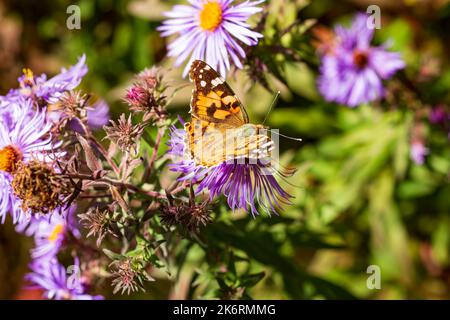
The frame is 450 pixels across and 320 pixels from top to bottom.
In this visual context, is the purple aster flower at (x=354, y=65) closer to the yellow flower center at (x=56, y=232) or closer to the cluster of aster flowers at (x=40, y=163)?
the cluster of aster flowers at (x=40, y=163)

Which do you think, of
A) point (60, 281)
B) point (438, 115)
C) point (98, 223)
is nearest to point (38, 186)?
point (98, 223)

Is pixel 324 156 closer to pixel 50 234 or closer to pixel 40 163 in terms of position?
pixel 50 234

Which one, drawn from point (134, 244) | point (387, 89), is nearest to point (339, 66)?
point (387, 89)

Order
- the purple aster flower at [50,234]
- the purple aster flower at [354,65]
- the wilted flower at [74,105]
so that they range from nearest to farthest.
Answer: the wilted flower at [74,105] < the purple aster flower at [50,234] < the purple aster flower at [354,65]

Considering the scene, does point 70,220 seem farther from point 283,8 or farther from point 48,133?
point 283,8

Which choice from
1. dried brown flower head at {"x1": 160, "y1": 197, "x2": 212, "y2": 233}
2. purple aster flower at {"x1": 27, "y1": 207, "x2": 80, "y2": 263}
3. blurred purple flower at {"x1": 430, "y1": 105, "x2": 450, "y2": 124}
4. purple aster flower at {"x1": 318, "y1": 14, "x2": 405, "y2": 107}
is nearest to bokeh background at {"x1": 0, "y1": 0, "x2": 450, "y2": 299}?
blurred purple flower at {"x1": 430, "y1": 105, "x2": 450, "y2": 124}

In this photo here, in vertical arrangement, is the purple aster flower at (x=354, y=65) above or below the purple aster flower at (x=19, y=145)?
above

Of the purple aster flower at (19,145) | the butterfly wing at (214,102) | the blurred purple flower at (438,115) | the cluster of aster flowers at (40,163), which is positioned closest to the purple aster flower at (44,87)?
the cluster of aster flowers at (40,163)
